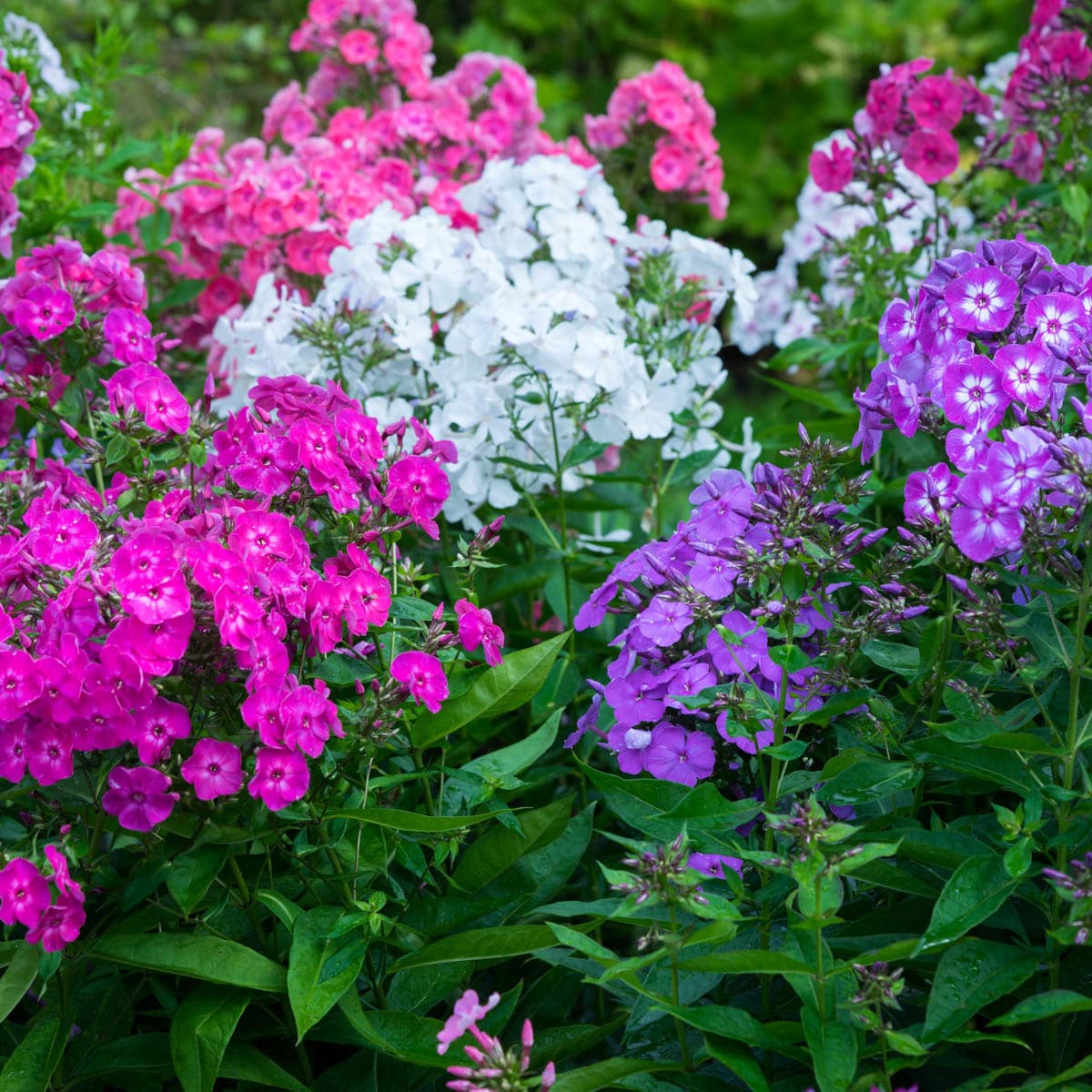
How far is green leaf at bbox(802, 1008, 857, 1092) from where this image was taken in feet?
4.48

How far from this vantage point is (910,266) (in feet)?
10.1

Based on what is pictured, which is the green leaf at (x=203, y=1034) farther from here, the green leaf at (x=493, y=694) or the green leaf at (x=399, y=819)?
the green leaf at (x=493, y=694)

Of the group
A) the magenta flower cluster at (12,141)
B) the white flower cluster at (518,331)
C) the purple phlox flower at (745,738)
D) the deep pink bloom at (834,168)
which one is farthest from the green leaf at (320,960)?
the deep pink bloom at (834,168)

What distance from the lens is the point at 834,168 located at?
2.77 meters

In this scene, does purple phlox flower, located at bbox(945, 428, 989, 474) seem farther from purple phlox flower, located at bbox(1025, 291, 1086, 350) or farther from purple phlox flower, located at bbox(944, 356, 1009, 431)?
purple phlox flower, located at bbox(1025, 291, 1086, 350)

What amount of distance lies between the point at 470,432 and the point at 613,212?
0.63m

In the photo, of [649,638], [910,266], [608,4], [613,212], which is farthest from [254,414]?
[608,4]

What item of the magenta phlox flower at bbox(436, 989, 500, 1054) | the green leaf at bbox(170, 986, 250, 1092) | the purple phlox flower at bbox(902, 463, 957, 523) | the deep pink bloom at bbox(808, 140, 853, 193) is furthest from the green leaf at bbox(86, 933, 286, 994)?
the deep pink bloom at bbox(808, 140, 853, 193)

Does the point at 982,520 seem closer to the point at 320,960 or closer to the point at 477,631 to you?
the point at 477,631

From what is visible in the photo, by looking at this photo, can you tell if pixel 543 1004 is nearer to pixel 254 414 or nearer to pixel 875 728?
pixel 875 728

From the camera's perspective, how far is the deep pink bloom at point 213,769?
1527 mm

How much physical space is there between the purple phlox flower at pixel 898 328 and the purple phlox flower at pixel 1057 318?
165mm

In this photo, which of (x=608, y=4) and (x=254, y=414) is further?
(x=608, y=4)

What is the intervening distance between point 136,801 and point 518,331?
42.6 inches
